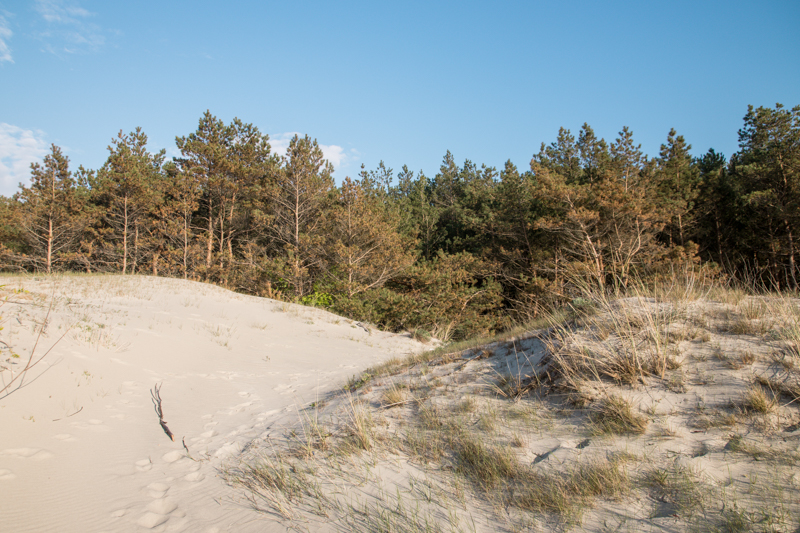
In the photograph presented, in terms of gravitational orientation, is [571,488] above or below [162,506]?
above

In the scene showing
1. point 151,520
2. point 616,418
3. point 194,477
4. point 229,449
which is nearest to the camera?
point 151,520

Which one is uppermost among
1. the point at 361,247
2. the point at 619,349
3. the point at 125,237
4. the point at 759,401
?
the point at 125,237

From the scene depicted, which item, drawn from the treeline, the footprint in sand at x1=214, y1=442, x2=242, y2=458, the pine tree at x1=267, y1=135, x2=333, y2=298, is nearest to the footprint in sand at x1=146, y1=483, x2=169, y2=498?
the footprint in sand at x1=214, y1=442, x2=242, y2=458

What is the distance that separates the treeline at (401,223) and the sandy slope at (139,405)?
355 inches

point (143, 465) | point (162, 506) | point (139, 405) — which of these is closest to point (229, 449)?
point (143, 465)

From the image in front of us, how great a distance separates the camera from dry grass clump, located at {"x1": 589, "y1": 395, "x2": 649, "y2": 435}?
2920mm

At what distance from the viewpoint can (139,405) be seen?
4.94m

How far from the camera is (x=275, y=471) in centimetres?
306

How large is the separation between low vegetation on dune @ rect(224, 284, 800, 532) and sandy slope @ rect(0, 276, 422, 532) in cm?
57

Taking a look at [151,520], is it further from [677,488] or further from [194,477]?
[677,488]

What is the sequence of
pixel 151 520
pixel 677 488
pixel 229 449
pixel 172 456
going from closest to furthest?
pixel 677 488
pixel 151 520
pixel 172 456
pixel 229 449

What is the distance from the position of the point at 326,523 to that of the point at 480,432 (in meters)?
1.52

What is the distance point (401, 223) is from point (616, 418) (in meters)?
22.7

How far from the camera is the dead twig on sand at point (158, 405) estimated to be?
13.9 ft
